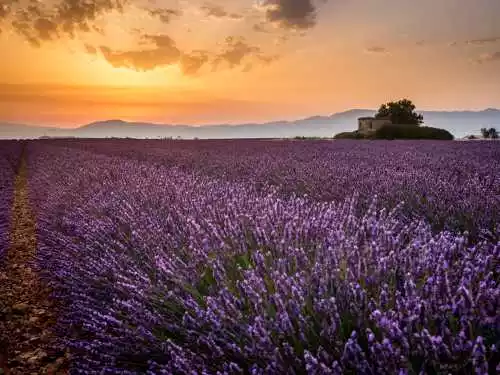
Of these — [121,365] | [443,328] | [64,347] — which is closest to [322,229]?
[443,328]

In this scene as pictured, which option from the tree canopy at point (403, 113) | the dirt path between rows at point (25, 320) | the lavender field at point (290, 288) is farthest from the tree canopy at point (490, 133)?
the dirt path between rows at point (25, 320)

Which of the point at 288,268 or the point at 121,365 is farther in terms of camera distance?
the point at 121,365

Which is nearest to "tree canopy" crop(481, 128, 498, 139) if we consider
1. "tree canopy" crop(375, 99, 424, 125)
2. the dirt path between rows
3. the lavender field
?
"tree canopy" crop(375, 99, 424, 125)

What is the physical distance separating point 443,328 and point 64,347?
6.36 ft

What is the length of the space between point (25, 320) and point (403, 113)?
1480 inches

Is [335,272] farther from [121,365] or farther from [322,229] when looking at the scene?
[121,365]

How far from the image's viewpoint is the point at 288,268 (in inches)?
61.6

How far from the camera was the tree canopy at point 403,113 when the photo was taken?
3564 cm

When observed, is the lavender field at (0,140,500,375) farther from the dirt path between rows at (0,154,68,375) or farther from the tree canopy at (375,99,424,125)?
the tree canopy at (375,99,424,125)

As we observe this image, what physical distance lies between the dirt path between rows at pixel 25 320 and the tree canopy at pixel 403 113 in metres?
36.0

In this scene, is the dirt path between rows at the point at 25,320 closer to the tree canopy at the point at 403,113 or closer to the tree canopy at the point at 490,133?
the tree canopy at the point at 490,133

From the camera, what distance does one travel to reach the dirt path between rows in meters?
2.01

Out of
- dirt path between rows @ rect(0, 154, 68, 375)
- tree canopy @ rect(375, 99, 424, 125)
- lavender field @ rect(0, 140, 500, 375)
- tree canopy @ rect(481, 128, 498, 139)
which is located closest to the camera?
lavender field @ rect(0, 140, 500, 375)

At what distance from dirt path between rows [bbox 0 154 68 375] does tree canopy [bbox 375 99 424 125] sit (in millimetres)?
36008
